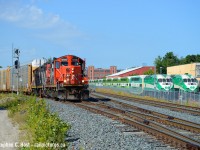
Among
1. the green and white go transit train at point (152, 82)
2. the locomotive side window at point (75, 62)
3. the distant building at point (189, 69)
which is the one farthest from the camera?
the distant building at point (189, 69)

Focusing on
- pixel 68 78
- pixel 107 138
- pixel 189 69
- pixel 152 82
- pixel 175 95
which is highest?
pixel 189 69

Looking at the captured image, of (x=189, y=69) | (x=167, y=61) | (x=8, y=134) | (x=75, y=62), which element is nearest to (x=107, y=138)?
(x=8, y=134)

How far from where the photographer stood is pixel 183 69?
202 ft

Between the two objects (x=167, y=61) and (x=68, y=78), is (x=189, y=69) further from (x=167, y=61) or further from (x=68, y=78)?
(x=167, y=61)

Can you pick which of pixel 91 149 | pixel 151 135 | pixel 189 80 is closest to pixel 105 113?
pixel 151 135

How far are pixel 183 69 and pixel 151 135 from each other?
51571mm

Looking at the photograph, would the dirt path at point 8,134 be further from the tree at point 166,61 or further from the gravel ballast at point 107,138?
the tree at point 166,61

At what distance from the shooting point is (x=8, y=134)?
11742 mm

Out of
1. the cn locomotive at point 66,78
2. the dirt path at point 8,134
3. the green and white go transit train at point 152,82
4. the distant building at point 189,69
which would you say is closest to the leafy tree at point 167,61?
the distant building at point 189,69

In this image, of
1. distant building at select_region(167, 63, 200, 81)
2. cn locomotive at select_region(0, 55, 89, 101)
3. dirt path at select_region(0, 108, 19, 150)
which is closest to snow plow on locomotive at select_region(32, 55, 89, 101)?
cn locomotive at select_region(0, 55, 89, 101)

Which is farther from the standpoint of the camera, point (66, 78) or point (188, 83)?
point (188, 83)

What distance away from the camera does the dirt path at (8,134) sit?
31.6ft

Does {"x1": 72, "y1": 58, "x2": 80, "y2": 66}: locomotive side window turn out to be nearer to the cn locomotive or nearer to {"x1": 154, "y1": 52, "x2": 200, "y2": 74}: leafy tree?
the cn locomotive

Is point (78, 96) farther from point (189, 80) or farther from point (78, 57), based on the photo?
point (189, 80)
